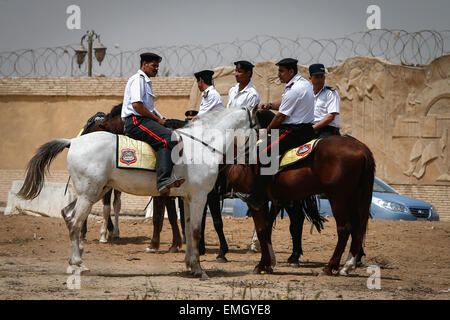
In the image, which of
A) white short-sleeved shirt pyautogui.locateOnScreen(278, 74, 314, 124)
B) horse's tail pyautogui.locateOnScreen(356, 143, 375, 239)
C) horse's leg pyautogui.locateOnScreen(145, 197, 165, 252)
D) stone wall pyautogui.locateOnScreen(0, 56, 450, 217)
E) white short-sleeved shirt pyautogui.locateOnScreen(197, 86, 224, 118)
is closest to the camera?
horse's tail pyautogui.locateOnScreen(356, 143, 375, 239)

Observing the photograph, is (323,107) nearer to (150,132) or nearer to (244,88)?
(244,88)

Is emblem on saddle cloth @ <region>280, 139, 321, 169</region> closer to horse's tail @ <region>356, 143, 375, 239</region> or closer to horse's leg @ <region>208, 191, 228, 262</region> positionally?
horse's tail @ <region>356, 143, 375, 239</region>

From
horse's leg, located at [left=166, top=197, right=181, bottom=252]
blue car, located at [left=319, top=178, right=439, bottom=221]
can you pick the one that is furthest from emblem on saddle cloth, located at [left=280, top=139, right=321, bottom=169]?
blue car, located at [left=319, top=178, right=439, bottom=221]

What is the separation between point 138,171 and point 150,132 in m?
0.52

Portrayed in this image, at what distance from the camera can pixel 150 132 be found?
28.5 ft

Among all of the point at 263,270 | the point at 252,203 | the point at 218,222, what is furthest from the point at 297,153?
the point at 218,222

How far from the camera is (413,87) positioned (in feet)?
70.6

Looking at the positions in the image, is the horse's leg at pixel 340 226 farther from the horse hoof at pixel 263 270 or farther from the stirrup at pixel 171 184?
the stirrup at pixel 171 184

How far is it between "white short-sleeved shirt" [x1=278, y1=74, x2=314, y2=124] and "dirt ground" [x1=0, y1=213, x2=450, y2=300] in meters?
2.06

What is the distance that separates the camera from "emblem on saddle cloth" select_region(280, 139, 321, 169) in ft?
28.9

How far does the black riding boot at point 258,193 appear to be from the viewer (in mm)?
8961
